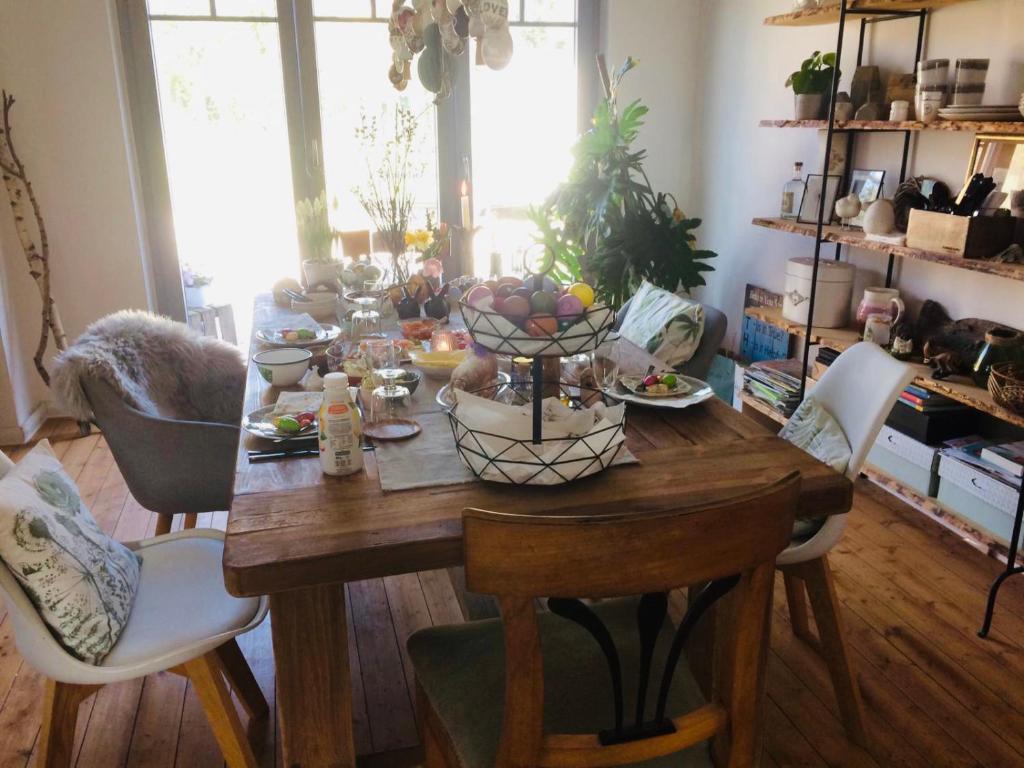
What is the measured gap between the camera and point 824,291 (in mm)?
3232

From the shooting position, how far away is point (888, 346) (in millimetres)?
2982

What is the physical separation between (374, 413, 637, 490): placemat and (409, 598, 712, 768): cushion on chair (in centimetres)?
27

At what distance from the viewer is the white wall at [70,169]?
354 centimetres

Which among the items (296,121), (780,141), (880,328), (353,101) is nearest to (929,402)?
(880,328)

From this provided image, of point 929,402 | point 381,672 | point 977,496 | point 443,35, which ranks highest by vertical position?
point 443,35

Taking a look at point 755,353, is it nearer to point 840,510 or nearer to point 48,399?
point 840,510

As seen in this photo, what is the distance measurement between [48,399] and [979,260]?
13.1 ft

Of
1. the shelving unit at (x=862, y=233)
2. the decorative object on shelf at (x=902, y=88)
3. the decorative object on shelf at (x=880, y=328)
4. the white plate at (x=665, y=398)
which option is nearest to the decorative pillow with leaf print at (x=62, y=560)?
the white plate at (x=665, y=398)

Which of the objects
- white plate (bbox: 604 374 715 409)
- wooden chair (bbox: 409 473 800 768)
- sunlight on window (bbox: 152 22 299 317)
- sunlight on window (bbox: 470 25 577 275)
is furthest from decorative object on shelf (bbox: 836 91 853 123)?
sunlight on window (bbox: 152 22 299 317)

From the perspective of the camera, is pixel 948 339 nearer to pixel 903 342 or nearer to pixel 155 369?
pixel 903 342

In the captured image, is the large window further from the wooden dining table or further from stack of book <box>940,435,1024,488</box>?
the wooden dining table

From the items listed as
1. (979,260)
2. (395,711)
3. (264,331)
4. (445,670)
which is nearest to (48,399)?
(264,331)

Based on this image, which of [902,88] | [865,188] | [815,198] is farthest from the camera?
[815,198]

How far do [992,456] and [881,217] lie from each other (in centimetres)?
93
